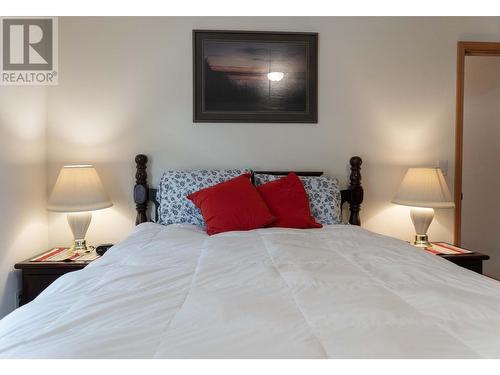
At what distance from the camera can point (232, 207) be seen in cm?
212

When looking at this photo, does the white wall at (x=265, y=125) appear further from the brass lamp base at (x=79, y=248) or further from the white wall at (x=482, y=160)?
the white wall at (x=482, y=160)

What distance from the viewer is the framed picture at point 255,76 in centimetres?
261

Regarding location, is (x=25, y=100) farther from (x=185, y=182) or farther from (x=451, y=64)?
(x=451, y=64)

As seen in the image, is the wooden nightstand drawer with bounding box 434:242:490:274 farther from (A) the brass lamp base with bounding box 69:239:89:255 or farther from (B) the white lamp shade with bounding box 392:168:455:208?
(A) the brass lamp base with bounding box 69:239:89:255

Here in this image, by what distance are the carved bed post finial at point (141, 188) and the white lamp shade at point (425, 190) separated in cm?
172

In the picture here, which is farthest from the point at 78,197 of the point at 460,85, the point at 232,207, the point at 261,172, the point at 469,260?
the point at 460,85

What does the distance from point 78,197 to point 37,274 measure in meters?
0.49

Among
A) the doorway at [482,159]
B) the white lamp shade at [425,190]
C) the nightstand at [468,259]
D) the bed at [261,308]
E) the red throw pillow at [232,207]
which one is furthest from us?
the doorway at [482,159]

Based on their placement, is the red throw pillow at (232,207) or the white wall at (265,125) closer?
the red throw pillow at (232,207)

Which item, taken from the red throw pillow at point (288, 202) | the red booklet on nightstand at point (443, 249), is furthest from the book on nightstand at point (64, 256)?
the red booklet on nightstand at point (443, 249)

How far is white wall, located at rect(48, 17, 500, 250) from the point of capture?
2.57 metres

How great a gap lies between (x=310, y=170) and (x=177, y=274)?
5.40ft

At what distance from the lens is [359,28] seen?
8.77ft

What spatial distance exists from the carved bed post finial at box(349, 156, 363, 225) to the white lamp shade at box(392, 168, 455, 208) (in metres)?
0.25
